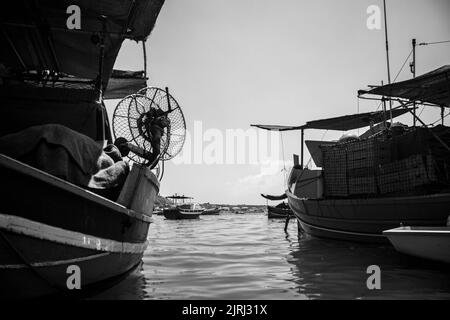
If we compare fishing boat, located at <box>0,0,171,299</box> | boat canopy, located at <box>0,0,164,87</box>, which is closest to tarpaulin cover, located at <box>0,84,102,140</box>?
fishing boat, located at <box>0,0,171,299</box>

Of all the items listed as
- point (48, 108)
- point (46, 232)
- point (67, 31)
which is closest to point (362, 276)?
point (46, 232)

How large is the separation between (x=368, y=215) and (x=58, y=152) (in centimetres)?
1029

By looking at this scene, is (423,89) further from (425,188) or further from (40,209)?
(40,209)

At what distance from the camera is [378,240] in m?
11.2

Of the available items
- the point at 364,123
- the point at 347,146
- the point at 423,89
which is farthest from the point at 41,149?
the point at 364,123

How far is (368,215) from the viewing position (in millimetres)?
11266

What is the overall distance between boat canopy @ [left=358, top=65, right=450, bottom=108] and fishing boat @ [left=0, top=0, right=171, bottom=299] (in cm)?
818

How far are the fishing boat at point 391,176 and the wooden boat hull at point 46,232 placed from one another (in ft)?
29.2

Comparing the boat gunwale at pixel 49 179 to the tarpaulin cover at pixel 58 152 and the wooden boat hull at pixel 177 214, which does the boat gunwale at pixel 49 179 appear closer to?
the tarpaulin cover at pixel 58 152

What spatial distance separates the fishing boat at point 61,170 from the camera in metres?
3.41

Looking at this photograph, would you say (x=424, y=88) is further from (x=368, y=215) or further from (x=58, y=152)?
(x=58, y=152)

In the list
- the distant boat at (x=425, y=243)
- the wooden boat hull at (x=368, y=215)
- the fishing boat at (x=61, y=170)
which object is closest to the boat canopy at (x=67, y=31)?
the fishing boat at (x=61, y=170)

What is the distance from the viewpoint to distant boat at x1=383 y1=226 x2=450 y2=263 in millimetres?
6642
